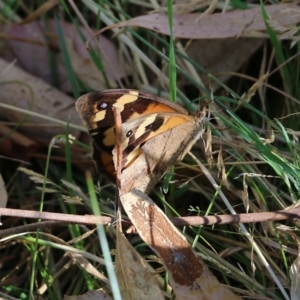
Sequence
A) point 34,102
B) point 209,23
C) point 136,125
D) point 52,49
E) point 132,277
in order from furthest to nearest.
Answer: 1. point 52,49
2. point 34,102
3. point 209,23
4. point 136,125
5. point 132,277

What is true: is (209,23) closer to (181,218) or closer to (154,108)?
(154,108)

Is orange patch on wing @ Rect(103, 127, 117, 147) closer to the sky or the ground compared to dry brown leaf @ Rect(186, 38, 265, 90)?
closer to the sky

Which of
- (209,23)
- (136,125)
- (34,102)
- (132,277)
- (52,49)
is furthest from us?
(52,49)

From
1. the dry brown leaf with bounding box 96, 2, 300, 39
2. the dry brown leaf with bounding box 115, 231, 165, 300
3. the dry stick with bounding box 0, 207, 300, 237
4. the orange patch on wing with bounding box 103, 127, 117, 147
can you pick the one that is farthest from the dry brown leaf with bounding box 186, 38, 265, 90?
the dry brown leaf with bounding box 115, 231, 165, 300

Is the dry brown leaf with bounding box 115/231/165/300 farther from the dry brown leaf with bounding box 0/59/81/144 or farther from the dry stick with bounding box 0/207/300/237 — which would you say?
the dry brown leaf with bounding box 0/59/81/144

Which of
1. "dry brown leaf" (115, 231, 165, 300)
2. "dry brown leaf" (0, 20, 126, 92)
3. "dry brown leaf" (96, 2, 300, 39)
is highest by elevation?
"dry brown leaf" (96, 2, 300, 39)

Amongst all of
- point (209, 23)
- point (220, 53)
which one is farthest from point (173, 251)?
point (220, 53)

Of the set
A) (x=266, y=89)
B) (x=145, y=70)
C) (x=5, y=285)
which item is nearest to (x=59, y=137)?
(x=5, y=285)

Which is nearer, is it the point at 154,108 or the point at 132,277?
the point at 132,277
